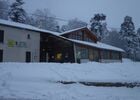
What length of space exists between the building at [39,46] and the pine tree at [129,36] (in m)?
25.4

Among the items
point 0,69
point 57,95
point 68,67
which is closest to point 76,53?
point 68,67

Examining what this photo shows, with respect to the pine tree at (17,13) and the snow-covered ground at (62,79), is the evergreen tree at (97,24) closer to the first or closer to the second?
the pine tree at (17,13)

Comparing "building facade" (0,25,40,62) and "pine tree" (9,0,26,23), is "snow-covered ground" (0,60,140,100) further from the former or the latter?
"pine tree" (9,0,26,23)

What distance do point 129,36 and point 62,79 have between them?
183 ft

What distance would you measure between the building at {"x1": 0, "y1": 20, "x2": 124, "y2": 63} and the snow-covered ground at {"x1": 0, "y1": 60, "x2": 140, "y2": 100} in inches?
609

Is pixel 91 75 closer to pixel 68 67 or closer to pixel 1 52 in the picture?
pixel 68 67

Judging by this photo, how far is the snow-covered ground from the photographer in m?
12.2

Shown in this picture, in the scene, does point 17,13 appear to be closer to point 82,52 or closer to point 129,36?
point 82,52

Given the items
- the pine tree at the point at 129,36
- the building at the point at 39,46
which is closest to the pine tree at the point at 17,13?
the building at the point at 39,46

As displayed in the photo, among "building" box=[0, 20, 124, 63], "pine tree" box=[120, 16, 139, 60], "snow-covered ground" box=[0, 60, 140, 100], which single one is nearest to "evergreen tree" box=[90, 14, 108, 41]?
"pine tree" box=[120, 16, 139, 60]

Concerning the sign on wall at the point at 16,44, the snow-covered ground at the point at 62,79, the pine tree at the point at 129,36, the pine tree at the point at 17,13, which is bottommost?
the snow-covered ground at the point at 62,79

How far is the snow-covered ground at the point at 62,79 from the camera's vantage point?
12.2m

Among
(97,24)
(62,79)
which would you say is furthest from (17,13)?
(62,79)

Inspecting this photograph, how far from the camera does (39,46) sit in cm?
3709
